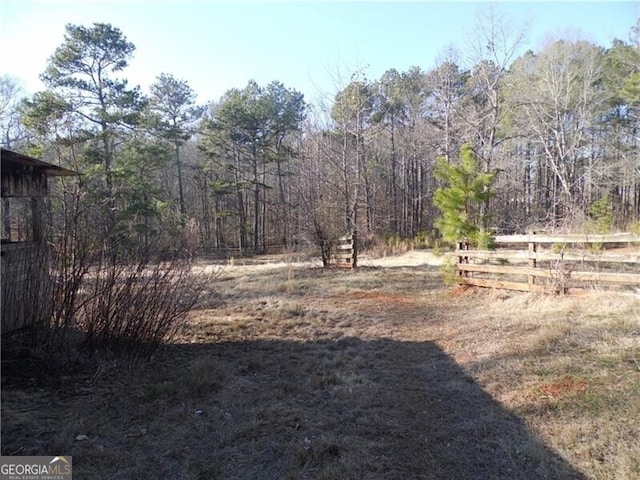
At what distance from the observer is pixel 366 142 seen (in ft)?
77.8

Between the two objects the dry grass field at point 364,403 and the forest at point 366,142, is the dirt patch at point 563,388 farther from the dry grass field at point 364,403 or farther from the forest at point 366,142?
the forest at point 366,142

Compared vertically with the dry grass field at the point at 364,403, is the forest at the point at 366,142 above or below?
A: above

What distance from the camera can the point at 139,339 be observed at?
5109mm

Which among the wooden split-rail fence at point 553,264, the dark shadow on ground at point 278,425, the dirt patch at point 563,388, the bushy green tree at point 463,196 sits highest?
the bushy green tree at point 463,196

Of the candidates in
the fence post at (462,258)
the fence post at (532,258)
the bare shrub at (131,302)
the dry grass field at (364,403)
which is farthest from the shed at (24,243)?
the fence post at (462,258)

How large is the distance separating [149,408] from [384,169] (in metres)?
30.7

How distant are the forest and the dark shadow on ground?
267cm

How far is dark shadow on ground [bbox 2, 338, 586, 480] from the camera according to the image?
9.48ft

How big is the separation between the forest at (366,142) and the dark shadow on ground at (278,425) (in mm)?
2670

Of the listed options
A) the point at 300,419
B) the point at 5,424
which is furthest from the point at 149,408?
the point at 300,419

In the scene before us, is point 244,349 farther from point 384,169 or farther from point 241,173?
point 384,169

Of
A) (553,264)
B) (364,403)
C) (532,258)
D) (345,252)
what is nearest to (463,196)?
(532,258)

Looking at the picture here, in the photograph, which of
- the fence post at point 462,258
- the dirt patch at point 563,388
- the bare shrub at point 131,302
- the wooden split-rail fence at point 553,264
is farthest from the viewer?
the fence post at point 462,258

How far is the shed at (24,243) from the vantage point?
4.59m
